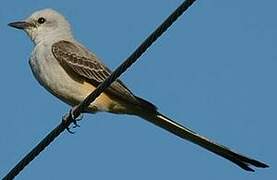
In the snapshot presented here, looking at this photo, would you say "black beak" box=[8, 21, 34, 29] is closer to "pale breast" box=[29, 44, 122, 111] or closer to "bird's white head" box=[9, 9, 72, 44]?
"bird's white head" box=[9, 9, 72, 44]

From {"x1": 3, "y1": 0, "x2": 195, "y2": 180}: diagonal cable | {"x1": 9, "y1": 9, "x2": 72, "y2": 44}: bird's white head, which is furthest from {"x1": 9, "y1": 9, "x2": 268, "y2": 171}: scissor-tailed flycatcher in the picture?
{"x1": 3, "y1": 0, "x2": 195, "y2": 180}: diagonal cable

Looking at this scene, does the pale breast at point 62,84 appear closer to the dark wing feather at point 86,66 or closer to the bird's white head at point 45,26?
the dark wing feather at point 86,66

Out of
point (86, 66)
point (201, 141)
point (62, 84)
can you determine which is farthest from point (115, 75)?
point (86, 66)

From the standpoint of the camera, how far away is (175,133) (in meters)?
7.62

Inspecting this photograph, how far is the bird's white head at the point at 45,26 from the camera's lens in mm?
9117

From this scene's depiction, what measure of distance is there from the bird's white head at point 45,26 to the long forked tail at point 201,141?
1683 millimetres

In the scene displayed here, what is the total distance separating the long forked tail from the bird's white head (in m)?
1.68

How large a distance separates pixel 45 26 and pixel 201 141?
2751 mm

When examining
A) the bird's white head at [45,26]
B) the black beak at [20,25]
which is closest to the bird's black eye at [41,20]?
the bird's white head at [45,26]

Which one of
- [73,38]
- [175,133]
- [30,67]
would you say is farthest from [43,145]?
[73,38]

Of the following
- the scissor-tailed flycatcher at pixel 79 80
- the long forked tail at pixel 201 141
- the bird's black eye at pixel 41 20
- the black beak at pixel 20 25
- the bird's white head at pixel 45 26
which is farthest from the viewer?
the bird's black eye at pixel 41 20

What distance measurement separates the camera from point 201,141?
7316 millimetres

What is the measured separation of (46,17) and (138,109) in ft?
6.26

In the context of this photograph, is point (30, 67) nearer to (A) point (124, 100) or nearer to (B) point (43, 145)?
(A) point (124, 100)
